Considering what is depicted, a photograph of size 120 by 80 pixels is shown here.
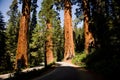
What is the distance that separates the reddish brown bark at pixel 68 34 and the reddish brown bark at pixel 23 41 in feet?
36.0

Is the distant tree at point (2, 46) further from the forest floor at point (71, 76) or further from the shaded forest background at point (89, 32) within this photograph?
the forest floor at point (71, 76)

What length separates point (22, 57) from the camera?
23031 millimetres

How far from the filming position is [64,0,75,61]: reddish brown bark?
3384cm

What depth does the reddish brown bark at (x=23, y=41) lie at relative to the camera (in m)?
23.0

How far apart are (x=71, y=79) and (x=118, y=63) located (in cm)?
277

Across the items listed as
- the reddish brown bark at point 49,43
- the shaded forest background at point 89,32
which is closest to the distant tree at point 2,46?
the shaded forest background at point 89,32

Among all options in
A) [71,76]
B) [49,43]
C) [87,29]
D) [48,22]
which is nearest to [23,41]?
[71,76]

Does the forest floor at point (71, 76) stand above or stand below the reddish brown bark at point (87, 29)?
below

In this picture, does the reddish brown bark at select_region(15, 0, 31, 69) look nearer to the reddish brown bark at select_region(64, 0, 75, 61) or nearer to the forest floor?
the forest floor

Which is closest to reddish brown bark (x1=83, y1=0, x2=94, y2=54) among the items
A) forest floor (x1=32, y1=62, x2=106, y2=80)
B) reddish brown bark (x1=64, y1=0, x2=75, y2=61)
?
reddish brown bark (x1=64, y1=0, x2=75, y2=61)

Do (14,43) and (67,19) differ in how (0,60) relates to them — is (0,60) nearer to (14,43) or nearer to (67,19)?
(14,43)

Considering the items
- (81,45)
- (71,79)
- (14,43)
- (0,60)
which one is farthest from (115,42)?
(81,45)

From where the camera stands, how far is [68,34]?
34.6 metres

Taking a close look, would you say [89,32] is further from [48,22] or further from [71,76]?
[71,76]
